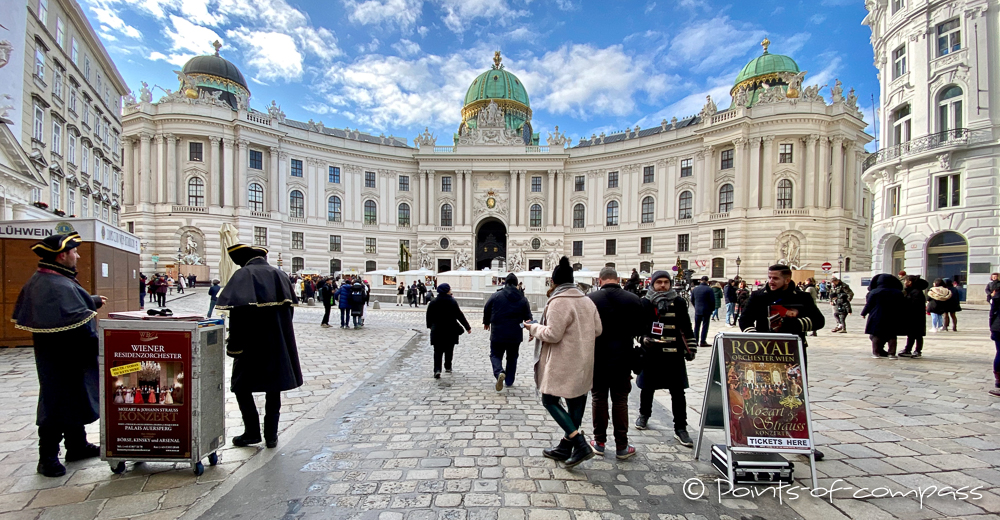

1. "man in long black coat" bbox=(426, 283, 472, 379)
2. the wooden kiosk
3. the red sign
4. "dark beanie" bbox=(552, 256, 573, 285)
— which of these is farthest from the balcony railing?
the wooden kiosk

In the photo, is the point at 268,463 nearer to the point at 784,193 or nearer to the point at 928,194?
the point at 928,194

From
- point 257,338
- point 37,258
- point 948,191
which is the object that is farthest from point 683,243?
point 257,338

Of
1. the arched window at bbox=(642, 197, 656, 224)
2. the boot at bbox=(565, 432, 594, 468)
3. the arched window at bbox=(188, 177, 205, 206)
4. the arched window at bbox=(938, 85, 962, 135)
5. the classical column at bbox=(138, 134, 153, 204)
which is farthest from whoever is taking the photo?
the arched window at bbox=(642, 197, 656, 224)

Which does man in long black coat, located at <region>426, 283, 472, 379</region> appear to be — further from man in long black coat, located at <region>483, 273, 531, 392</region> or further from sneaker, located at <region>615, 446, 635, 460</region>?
sneaker, located at <region>615, 446, 635, 460</region>

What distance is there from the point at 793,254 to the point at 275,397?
137 feet

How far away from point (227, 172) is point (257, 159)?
317cm

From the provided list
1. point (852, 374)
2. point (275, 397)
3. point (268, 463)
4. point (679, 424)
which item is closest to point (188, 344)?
point (275, 397)

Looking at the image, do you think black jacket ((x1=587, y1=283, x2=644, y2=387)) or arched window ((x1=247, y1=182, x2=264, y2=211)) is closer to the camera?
black jacket ((x1=587, y1=283, x2=644, y2=387))

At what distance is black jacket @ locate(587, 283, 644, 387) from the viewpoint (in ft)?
13.9

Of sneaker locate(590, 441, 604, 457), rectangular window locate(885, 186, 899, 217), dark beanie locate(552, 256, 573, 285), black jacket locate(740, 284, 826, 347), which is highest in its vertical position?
rectangular window locate(885, 186, 899, 217)

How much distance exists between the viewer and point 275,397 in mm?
4383

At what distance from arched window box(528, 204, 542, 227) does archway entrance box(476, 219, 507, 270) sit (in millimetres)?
3127

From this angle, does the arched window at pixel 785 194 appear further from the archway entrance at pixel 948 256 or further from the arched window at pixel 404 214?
the arched window at pixel 404 214

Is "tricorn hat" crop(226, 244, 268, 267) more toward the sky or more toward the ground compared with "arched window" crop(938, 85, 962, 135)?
more toward the ground
